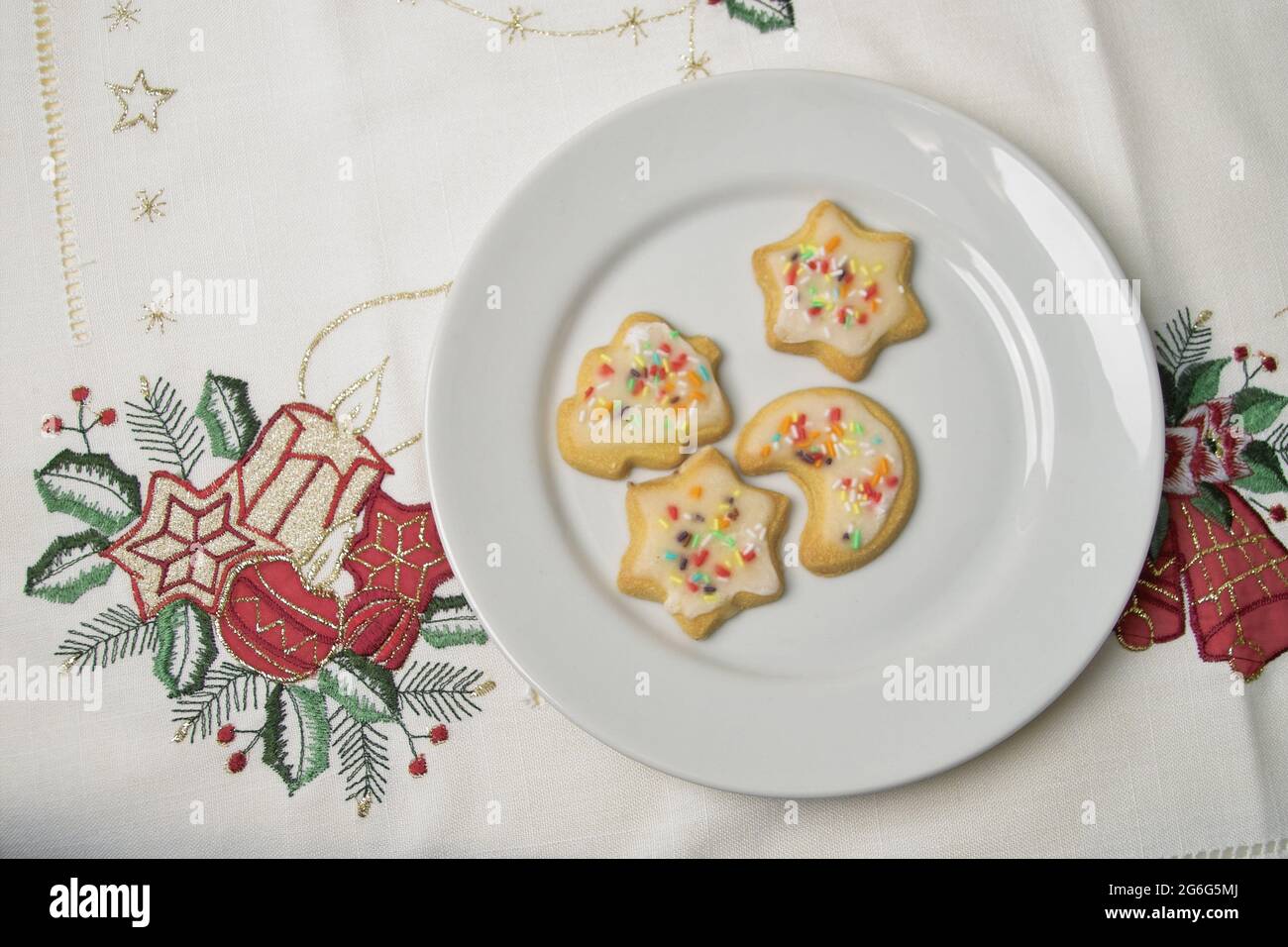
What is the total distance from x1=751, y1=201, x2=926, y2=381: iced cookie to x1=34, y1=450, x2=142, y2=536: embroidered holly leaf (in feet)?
2.56

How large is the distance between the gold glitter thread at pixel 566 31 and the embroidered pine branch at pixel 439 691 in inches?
29.8

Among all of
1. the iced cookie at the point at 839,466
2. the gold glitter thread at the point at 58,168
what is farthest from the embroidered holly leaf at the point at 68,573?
the iced cookie at the point at 839,466

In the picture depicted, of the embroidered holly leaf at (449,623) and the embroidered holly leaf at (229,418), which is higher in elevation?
the embroidered holly leaf at (229,418)

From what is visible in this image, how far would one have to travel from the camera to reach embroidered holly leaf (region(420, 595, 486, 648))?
42.7 inches

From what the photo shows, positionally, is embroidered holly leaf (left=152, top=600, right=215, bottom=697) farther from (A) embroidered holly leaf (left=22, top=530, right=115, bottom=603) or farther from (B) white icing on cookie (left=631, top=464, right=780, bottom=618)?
(B) white icing on cookie (left=631, top=464, right=780, bottom=618)

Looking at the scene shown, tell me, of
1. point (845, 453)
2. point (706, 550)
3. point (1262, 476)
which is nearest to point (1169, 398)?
point (1262, 476)

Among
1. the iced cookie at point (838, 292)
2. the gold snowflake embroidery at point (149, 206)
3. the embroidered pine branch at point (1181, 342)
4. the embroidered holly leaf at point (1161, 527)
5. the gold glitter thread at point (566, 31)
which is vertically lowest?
the embroidered holly leaf at point (1161, 527)

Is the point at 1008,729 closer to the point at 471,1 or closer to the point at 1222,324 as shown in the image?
the point at 1222,324

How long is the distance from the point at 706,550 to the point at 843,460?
18 cm

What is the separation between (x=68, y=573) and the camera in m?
1.11

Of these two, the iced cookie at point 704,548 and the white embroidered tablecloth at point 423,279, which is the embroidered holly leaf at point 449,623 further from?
the iced cookie at point 704,548

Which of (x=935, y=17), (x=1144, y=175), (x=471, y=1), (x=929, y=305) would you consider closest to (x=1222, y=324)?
(x=1144, y=175)

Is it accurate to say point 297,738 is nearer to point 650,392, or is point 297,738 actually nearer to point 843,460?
point 650,392

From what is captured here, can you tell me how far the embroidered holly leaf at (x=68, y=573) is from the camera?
111cm
